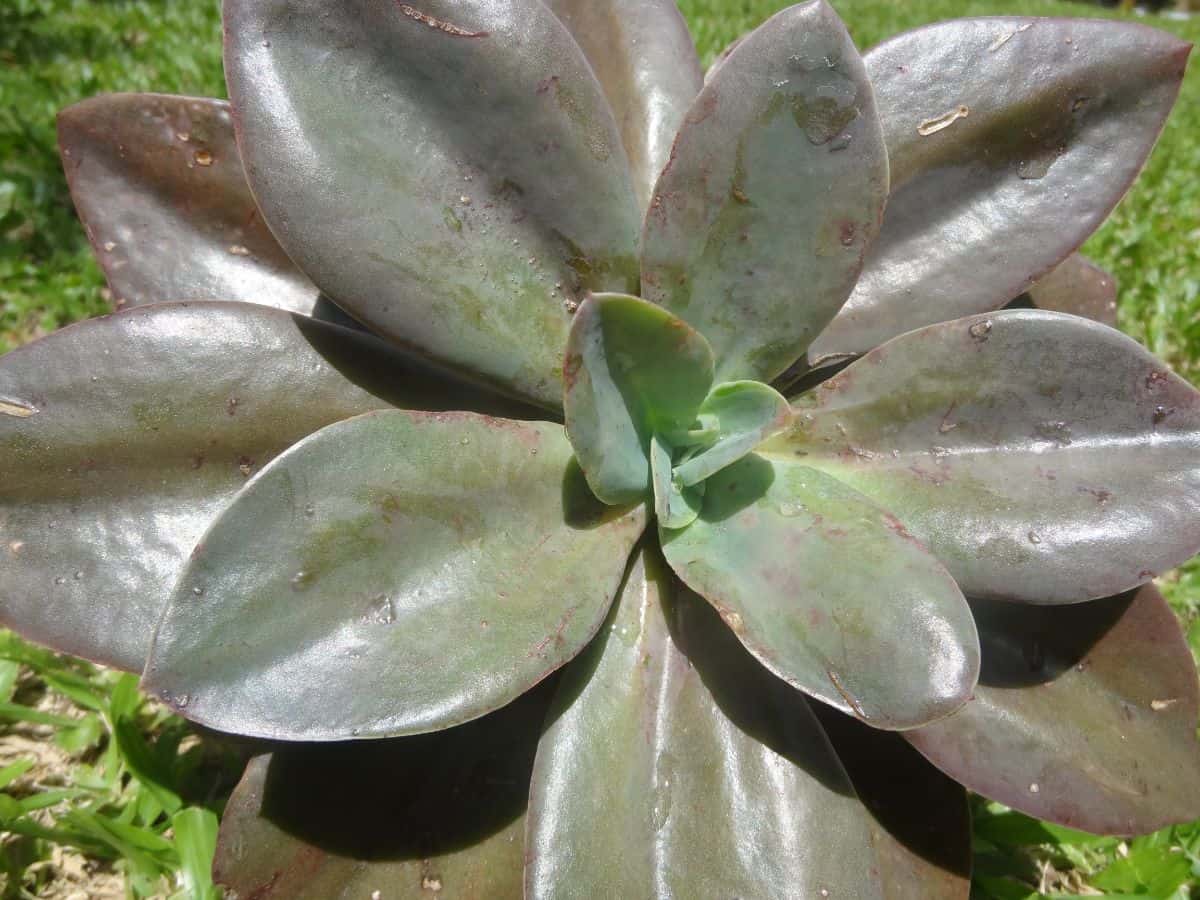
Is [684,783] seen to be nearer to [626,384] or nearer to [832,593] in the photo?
[832,593]

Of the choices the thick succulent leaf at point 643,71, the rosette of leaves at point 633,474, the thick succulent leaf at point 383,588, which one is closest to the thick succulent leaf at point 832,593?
the rosette of leaves at point 633,474

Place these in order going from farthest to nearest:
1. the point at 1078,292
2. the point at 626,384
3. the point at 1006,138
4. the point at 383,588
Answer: the point at 1078,292 → the point at 1006,138 → the point at 626,384 → the point at 383,588

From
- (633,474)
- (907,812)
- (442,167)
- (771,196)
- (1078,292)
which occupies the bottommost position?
(907,812)

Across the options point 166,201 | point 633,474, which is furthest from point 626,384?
point 166,201

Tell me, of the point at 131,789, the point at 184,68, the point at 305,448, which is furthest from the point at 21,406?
the point at 184,68

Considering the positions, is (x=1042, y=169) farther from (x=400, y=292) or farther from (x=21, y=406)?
(x=21, y=406)

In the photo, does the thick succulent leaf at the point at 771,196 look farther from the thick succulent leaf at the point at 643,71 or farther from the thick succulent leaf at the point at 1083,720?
the thick succulent leaf at the point at 1083,720
